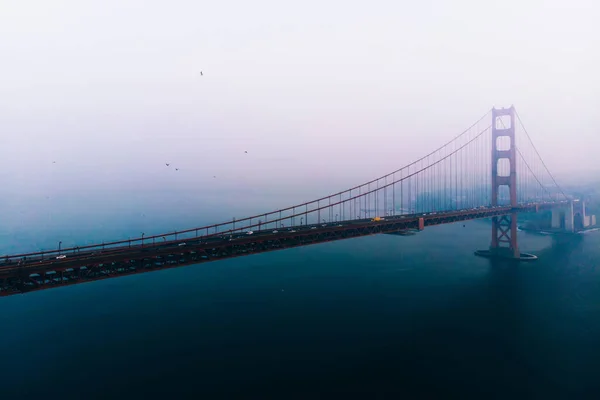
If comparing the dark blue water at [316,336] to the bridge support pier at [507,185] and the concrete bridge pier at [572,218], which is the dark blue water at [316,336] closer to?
the bridge support pier at [507,185]

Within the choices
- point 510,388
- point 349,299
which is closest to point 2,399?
point 349,299

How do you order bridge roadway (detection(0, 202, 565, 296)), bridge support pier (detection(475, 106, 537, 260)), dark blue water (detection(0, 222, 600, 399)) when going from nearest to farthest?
bridge roadway (detection(0, 202, 565, 296)) → dark blue water (detection(0, 222, 600, 399)) → bridge support pier (detection(475, 106, 537, 260))

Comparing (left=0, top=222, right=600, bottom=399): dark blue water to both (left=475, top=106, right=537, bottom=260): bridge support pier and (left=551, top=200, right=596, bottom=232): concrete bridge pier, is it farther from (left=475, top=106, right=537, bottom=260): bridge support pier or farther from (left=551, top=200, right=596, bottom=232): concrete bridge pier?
(left=551, top=200, right=596, bottom=232): concrete bridge pier

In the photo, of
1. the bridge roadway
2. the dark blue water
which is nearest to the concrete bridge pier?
the dark blue water

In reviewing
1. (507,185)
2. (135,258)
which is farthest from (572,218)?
(135,258)

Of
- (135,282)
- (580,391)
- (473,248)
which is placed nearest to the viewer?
(580,391)

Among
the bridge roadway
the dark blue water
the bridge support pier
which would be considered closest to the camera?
the bridge roadway

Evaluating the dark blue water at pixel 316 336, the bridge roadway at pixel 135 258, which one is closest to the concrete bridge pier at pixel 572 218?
the dark blue water at pixel 316 336

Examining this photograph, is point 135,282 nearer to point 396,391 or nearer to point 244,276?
point 244,276
